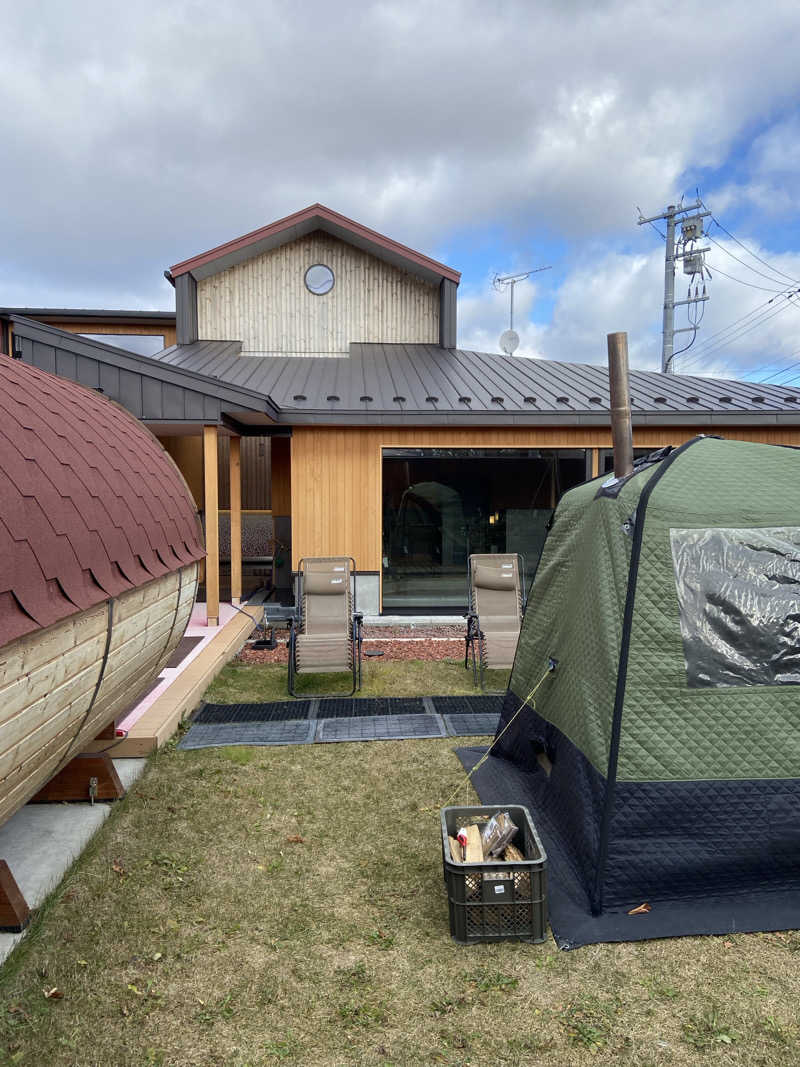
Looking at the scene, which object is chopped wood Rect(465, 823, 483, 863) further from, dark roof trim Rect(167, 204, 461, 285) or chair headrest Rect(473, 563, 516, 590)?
dark roof trim Rect(167, 204, 461, 285)

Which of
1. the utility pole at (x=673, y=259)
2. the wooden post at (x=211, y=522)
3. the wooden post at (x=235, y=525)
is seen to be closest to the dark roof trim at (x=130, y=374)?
the wooden post at (x=211, y=522)

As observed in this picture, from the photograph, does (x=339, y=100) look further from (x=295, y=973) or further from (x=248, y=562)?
(x=295, y=973)

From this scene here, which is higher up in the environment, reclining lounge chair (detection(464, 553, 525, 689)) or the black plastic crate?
reclining lounge chair (detection(464, 553, 525, 689))

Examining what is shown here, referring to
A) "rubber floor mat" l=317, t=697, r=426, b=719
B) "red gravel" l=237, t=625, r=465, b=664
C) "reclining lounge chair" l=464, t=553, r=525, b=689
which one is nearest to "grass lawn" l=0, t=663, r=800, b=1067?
"rubber floor mat" l=317, t=697, r=426, b=719

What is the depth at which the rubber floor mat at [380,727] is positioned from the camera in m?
5.08

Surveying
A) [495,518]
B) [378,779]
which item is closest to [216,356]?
[495,518]

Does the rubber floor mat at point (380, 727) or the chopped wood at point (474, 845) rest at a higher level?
the chopped wood at point (474, 845)

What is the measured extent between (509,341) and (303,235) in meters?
6.29

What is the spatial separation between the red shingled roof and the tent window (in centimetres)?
261

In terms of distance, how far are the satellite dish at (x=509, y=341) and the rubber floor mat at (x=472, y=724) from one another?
13.3m

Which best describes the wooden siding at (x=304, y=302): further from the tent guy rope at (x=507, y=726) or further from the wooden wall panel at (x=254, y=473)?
the tent guy rope at (x=507, y=726)

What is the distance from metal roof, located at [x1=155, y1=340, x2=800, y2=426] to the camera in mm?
9000

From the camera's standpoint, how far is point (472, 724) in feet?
17.5

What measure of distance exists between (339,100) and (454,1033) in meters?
14.4
